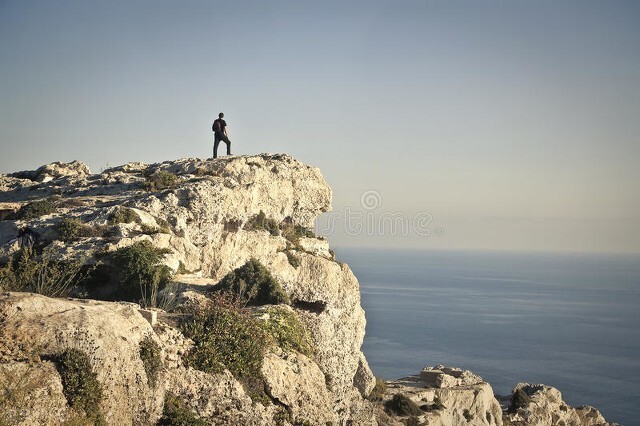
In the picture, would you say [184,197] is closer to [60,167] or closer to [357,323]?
[357,323]

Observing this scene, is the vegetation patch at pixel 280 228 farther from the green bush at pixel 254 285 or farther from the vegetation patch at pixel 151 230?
the green bush at pixel 254 285

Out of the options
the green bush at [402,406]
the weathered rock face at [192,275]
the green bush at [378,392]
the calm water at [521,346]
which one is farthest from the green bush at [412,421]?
the calm water at [521,346]

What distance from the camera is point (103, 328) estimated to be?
11.1 meters

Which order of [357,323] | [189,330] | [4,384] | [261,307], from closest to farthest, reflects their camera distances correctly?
[4,384] < [189,330] < [261,307] < [357,323]

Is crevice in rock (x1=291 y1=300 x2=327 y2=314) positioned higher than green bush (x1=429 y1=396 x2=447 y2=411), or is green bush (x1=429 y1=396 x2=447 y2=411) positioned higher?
crevice in rock (x1=291 y1=300 x2=327 y2=314)

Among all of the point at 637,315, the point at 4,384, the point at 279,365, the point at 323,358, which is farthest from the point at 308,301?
the point at 637,315

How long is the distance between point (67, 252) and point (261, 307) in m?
5.76

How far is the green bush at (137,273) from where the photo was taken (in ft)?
54.4

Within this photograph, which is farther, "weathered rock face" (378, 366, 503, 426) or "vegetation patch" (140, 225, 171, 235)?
"weathered rock face" (378, 366, 503, 426)

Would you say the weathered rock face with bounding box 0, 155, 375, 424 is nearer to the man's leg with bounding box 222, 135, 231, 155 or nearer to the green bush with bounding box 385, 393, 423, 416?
the man's leg with bounding box 222, 135, 231, 155

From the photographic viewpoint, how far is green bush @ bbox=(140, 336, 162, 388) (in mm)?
11555

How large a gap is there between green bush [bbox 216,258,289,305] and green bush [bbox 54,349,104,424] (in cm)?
699

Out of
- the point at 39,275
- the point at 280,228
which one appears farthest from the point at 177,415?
the point at 280,228

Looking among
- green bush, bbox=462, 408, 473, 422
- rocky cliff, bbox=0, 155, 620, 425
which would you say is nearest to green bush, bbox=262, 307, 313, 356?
rocky cliff, bbox=0, 155, 620, 425
